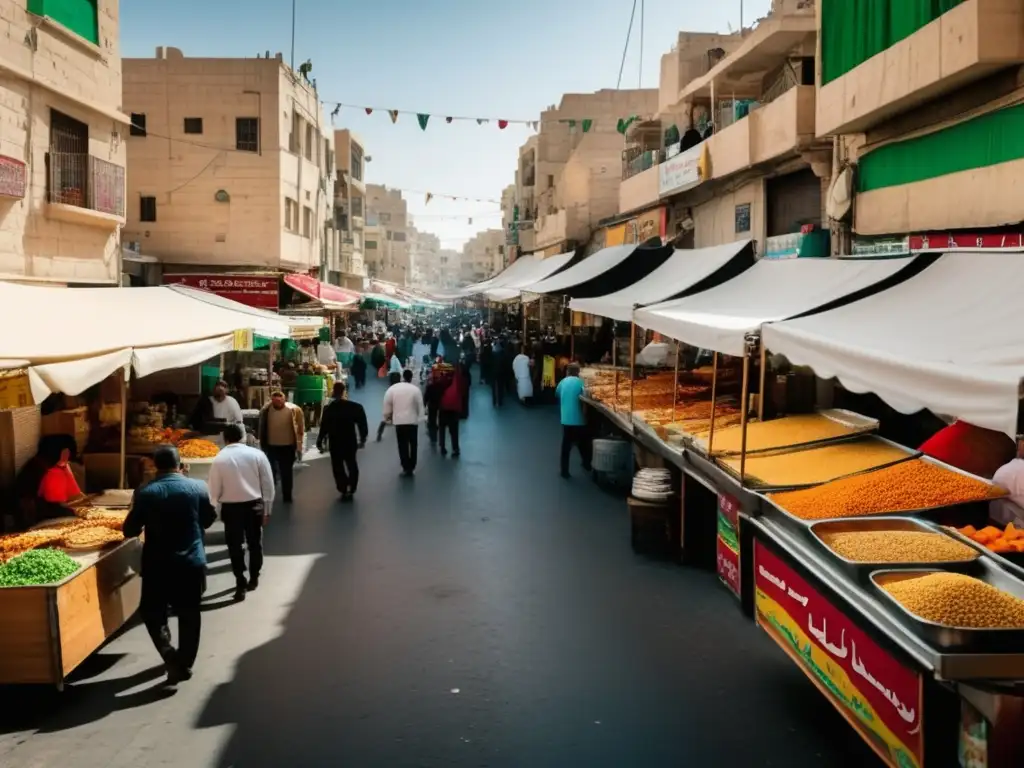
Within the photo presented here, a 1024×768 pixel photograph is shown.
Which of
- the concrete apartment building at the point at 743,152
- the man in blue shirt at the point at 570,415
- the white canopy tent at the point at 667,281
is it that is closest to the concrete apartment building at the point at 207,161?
the concrete apartment building at the point at 743,152

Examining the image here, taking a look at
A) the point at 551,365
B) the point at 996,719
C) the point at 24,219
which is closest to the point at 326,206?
the point at 551,365

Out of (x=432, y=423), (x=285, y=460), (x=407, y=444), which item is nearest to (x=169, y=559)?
(x=285, y=460)

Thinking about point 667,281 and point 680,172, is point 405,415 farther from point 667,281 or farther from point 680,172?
point 680,172

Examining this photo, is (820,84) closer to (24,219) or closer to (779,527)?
(779,527)

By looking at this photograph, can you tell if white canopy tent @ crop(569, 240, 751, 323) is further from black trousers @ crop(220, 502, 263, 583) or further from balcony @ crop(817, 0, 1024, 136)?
black trousers @ crop(220, 502, 263, 583)

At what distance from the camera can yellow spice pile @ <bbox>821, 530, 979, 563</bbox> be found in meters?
5.44

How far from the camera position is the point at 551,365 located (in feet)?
78.5

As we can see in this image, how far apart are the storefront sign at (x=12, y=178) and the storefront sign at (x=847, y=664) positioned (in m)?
10.8

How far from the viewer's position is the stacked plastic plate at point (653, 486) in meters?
9.55

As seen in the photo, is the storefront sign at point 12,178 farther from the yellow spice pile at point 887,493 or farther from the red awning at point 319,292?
the yellow spice pile at point 887,493

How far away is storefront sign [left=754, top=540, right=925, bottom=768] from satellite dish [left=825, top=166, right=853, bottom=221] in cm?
878

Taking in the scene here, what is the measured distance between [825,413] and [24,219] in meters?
10.9

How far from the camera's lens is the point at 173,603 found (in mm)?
6387

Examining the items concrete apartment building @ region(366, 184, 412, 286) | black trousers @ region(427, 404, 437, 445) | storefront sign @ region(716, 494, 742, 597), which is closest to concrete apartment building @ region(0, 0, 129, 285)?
black trousers @ region(427, 404, 437, 445)
